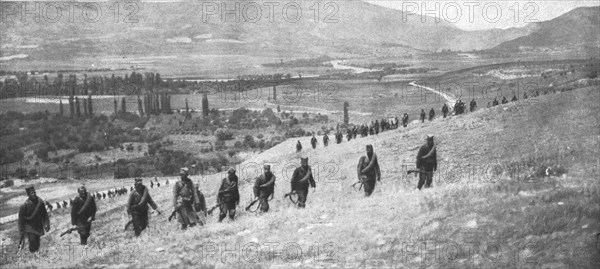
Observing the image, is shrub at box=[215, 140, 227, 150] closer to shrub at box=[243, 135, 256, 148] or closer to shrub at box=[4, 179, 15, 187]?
shrub at box=[243, 135, 256, 148]

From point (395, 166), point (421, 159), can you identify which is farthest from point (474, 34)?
point (421, 159)

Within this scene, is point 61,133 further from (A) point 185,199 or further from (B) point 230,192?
(A) point 185,199

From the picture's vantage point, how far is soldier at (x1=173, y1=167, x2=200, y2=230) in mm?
13820

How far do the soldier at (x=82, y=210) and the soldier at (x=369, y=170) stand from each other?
677 cm

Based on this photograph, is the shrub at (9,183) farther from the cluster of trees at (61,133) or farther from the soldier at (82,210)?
the soldier at (82,210)

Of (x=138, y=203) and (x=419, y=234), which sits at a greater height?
(x=138, y=203)

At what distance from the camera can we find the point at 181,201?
45.8 feet

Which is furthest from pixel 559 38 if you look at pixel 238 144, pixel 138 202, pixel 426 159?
pixel 138 202

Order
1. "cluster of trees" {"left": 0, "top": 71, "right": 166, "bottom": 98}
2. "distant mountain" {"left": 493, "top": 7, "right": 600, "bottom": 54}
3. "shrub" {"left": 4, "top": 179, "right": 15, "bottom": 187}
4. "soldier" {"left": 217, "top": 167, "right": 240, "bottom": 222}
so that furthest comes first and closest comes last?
1. "cluster of trees" {"left": 0, "top": 71, "right": 166, "bottom": 98}
2. "shrub" {"left": 4, "top": 179, "right": 15, "bottom": 187}
3. "distant mountain" {"left": 493, "top": 7, "right": 600, "bottom": 54}
4. "soldier" {"left": 217, "top": 167, "right": 240, "bottom": 222}

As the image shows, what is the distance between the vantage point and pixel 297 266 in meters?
10.2

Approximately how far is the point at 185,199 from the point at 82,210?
8.17ft

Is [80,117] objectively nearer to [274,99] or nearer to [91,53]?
[274,99]

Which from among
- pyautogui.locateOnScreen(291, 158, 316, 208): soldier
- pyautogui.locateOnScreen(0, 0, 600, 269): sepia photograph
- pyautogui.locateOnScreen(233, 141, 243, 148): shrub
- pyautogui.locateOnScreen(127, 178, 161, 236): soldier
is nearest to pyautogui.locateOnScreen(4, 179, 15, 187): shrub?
pyautogui.locateOnScreen(0, 0, 600, 269): sepia photograph

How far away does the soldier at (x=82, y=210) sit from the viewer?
13.7 metres
